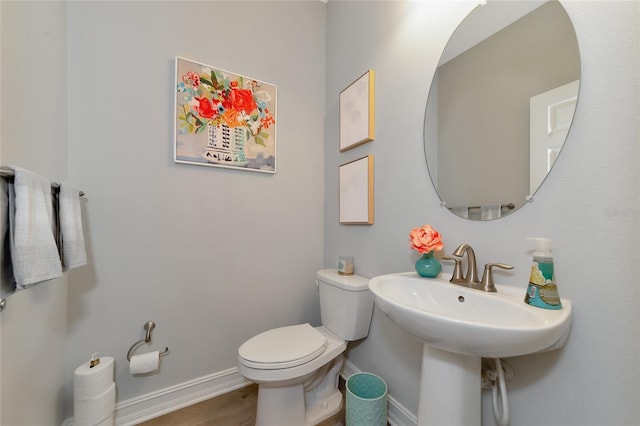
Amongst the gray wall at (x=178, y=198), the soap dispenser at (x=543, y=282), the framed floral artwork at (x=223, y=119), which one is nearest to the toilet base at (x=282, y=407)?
the gray wall at (x=178, y=198)

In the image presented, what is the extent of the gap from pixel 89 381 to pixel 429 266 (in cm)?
147

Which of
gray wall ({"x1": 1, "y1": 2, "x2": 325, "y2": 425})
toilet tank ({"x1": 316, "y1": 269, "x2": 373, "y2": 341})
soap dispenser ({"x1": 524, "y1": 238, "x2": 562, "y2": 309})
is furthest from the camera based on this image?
toilet tank ({"x1": 316, "y1": 269, "x2": 373, "y2": 341})

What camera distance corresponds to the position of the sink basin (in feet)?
1.70

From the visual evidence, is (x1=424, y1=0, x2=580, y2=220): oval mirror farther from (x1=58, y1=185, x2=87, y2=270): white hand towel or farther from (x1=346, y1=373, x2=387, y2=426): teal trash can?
(x1=58, y1=185, x2=87, y2=270): white hand towel

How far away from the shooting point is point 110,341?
117 cm

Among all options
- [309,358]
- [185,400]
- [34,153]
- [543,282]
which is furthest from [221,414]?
[543,282]

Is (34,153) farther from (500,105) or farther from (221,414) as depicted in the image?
Result: (500,105)

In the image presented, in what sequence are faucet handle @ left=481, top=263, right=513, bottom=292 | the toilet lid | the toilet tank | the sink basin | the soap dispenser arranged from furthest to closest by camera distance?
the toilet tank → the toilet lid → faucet handle @ left=481, top=263, right=513, bottom=292 → the soap dispenser → the sink basin

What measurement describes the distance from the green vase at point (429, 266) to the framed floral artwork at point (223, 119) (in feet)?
3.43

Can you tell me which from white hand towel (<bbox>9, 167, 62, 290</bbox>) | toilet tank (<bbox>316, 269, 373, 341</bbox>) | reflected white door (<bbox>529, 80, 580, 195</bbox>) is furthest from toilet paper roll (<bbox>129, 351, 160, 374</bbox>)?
reflected white door (<bbox>529, 80, 580, 195</bbox>)

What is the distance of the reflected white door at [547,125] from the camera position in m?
0.66

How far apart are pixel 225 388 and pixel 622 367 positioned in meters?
1.66

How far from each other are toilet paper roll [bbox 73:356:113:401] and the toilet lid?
0.57 meters

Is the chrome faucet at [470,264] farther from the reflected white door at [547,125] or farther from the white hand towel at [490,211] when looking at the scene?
the reflected white door at [547,125]
